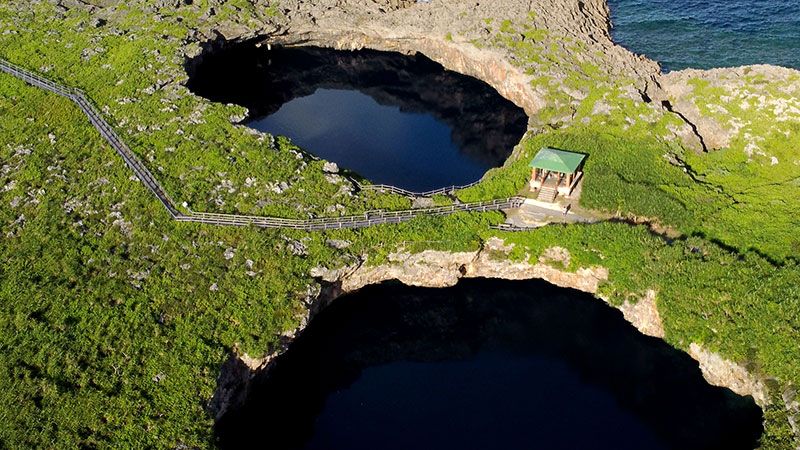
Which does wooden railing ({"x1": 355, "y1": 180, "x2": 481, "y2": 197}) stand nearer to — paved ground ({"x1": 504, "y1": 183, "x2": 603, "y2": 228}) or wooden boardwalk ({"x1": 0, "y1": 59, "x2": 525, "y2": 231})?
wooden boardwalk ({"x1": 0, "y1": 59, "x2": 525, "y2": 231})

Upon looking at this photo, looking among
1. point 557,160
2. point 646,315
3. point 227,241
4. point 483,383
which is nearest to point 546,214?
point 557,160

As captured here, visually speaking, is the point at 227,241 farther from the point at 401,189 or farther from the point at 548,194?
the point at 548,194

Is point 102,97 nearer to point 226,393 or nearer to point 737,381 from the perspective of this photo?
point 226,393

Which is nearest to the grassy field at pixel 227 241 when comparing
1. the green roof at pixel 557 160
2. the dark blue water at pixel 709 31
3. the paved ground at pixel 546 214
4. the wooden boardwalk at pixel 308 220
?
the wooden boardwalk at pixel 308 220

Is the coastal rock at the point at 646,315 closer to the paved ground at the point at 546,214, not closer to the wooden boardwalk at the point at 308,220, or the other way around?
the paved ground at the point at 546,214

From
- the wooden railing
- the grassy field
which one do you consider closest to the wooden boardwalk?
the wooden railing

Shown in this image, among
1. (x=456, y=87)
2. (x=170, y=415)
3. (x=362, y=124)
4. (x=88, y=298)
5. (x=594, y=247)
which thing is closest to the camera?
(x=170, y=415)

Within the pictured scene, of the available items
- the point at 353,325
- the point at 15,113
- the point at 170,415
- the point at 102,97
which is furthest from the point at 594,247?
the point at 15,113
